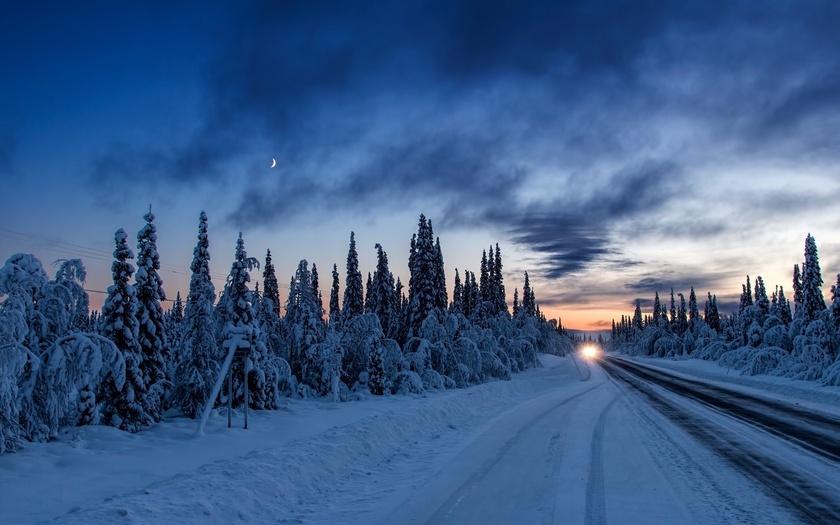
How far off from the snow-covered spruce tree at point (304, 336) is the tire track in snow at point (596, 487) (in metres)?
18.4

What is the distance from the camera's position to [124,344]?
632 inches

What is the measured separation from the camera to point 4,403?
1020 cm

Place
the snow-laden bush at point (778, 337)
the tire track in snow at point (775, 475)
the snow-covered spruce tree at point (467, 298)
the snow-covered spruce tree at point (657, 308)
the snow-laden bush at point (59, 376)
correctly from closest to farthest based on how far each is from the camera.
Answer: the tire track in snow at point (775, 475) < the snow-laden bush at point (59, 376) < the snow-laden bush at point (778, 337) < the snow-covered spruce tree at point (467, 298) < the snow-covered spruce tree at point (657, 308)

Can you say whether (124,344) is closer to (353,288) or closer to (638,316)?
(353,288)

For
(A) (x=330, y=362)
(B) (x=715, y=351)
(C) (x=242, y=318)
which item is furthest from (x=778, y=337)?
(C) (x=242, y=318)

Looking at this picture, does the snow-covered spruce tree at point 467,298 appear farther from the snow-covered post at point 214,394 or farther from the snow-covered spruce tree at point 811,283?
the snow-covered post at point 214,394

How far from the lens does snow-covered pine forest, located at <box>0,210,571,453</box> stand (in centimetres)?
1175

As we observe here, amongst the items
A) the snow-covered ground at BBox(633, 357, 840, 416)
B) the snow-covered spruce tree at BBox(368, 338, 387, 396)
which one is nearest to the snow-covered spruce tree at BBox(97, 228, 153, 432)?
the snow-covered spruce tree at BBox(368, 338, 387, 396)

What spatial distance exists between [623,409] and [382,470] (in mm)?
12203

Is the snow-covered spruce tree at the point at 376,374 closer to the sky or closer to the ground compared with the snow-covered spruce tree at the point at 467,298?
closer to the ground

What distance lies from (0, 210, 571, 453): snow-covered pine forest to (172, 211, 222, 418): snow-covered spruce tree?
5 centimetres

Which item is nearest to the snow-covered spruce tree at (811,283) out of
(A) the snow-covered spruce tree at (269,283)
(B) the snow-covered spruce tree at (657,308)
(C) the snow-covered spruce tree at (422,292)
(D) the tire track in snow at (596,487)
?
(C) the snow-covered spruce tree at (422,292)

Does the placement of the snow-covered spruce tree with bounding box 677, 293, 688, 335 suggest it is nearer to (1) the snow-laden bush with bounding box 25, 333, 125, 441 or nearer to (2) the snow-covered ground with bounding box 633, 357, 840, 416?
(2) the snow-covered ground with bounding box 633, 357, 840, 416

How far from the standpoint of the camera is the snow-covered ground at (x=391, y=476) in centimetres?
725
